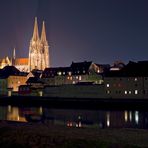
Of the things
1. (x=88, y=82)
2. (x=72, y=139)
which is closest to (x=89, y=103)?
(x=88, y=82)

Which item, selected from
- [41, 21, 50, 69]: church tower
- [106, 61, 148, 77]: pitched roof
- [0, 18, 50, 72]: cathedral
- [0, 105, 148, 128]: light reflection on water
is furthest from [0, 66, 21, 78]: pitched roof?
[0, 105, 148, 128]: light reflection on water

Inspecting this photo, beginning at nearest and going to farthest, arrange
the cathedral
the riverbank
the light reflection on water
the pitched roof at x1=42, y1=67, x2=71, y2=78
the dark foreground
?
the dark foreground → the light reflection on water → the riverbank → the pitched roof at x1=42, y1=67, x2=71, y2=78 → the cathedral

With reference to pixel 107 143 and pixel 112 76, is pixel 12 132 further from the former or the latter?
pixel 112 76

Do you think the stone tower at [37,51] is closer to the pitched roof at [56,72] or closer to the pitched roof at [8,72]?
the pitched roof at [8,72]

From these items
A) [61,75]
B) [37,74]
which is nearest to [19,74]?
[37,74]

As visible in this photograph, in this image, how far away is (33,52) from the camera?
13100 cm

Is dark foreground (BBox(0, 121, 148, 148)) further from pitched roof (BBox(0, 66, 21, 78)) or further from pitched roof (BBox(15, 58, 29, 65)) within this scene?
pitched roof (BBox(15, 58, 29, 65))

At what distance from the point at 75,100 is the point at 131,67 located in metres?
12.3

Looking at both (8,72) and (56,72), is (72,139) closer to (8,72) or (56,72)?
(56,72)

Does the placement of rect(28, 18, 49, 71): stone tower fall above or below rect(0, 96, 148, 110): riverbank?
above

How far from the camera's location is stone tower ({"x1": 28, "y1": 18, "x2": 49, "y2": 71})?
130 meters

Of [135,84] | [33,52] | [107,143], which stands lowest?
[107,143]

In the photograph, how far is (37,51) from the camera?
131 meters

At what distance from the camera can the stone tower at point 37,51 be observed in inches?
5113
